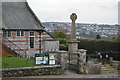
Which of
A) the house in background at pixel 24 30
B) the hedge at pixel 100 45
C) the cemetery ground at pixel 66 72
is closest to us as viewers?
the cemetery ground at pixel 66 72

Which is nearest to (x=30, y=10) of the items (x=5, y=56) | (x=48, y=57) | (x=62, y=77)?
(x=5, y=56)

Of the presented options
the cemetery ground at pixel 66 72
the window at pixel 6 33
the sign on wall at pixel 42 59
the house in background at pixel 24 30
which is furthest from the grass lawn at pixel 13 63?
the window at pixel 6 33

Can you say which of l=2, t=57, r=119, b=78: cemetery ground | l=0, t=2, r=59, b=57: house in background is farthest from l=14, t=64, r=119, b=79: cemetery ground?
l=0, t=2, r=59, b=57: house in background

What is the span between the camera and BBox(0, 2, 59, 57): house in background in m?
25.0

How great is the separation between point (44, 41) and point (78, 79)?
34.3 ft

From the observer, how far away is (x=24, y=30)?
2538cm

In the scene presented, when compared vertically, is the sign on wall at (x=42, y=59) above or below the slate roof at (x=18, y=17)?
below

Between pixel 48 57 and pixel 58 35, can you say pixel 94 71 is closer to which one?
pixel 48 57

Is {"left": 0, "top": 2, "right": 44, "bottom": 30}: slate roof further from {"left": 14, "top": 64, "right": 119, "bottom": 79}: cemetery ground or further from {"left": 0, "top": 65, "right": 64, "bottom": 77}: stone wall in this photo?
{"left": 0, "top": 65, "right": 64, "bottom": 77}: stone wall

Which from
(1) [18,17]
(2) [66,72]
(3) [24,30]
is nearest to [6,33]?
(3) [24,30]

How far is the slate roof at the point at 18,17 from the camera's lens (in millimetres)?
25312

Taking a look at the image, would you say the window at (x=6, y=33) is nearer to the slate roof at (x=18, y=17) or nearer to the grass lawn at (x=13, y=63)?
the slate roof at (x=18, y=17)

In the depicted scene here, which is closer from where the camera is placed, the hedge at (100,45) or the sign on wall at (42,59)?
the sign on wall at (42,59)

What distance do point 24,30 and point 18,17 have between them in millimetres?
1775
